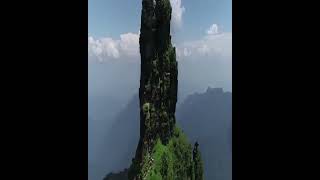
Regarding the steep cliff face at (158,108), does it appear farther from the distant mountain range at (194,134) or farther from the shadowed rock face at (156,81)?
the distant mountain range at (194,134)

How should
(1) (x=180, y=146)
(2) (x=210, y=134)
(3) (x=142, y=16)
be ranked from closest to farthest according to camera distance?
1. (3) (x=142, y=16)
2. (1) (x=180, y=146)
3. (2) (x=210, y=134)

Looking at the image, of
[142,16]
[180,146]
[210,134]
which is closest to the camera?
[142,16]

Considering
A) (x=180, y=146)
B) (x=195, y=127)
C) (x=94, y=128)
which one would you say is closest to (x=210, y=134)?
(x=195, y=127)

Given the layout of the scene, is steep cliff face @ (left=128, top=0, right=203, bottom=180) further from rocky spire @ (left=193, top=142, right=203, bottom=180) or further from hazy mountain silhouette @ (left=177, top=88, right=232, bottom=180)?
hazy mountain silhouette @ (left=177, top=88, right=232, bottom=180)

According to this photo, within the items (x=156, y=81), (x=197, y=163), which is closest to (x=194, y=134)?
(x=197, y=163)

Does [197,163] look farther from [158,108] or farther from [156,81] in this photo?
[156,81]

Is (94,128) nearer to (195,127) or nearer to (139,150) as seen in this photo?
(139,150)
